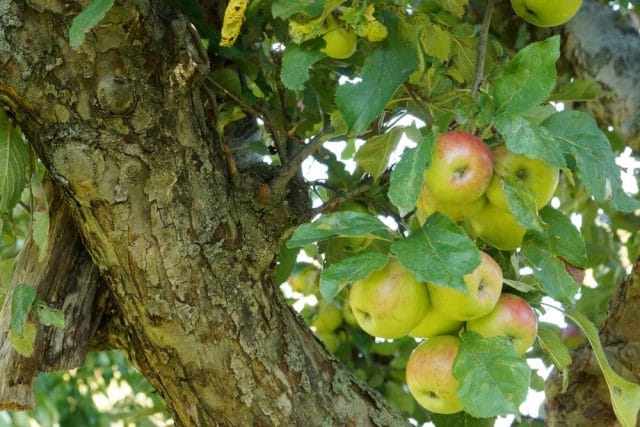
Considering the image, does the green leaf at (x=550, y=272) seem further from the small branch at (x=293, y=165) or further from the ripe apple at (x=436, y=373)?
the small branch at (x=293, y=165)

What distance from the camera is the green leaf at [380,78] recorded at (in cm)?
102

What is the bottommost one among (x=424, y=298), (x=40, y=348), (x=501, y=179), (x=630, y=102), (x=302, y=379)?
(x=630, y=102)

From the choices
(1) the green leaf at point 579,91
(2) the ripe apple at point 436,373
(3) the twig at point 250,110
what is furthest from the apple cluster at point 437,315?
(3) the twig at point 250,110

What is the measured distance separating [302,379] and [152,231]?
1.01 ft

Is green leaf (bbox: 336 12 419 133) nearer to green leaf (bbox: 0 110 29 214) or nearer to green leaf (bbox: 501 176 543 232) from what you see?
green leaf (bbox: 501 176 543 232)

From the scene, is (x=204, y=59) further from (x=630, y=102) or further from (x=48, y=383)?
(x=48, y=383)

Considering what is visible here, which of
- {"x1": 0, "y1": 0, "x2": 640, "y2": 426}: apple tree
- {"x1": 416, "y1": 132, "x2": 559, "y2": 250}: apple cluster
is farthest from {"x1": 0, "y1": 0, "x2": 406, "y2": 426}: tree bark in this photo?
{"x1": 416, "y1": 132, "x2": 559, "y2": 250}: apple cluster

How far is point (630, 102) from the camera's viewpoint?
1.78 meters

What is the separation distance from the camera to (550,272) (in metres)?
1.02

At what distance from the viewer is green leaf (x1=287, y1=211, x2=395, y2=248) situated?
912 mm

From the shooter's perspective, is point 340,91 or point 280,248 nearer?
point 340,91

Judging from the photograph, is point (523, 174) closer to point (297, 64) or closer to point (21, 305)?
point (297, 64)

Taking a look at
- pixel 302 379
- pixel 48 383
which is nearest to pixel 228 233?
pixel 302 379

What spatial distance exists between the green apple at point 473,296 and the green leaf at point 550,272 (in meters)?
0.07
